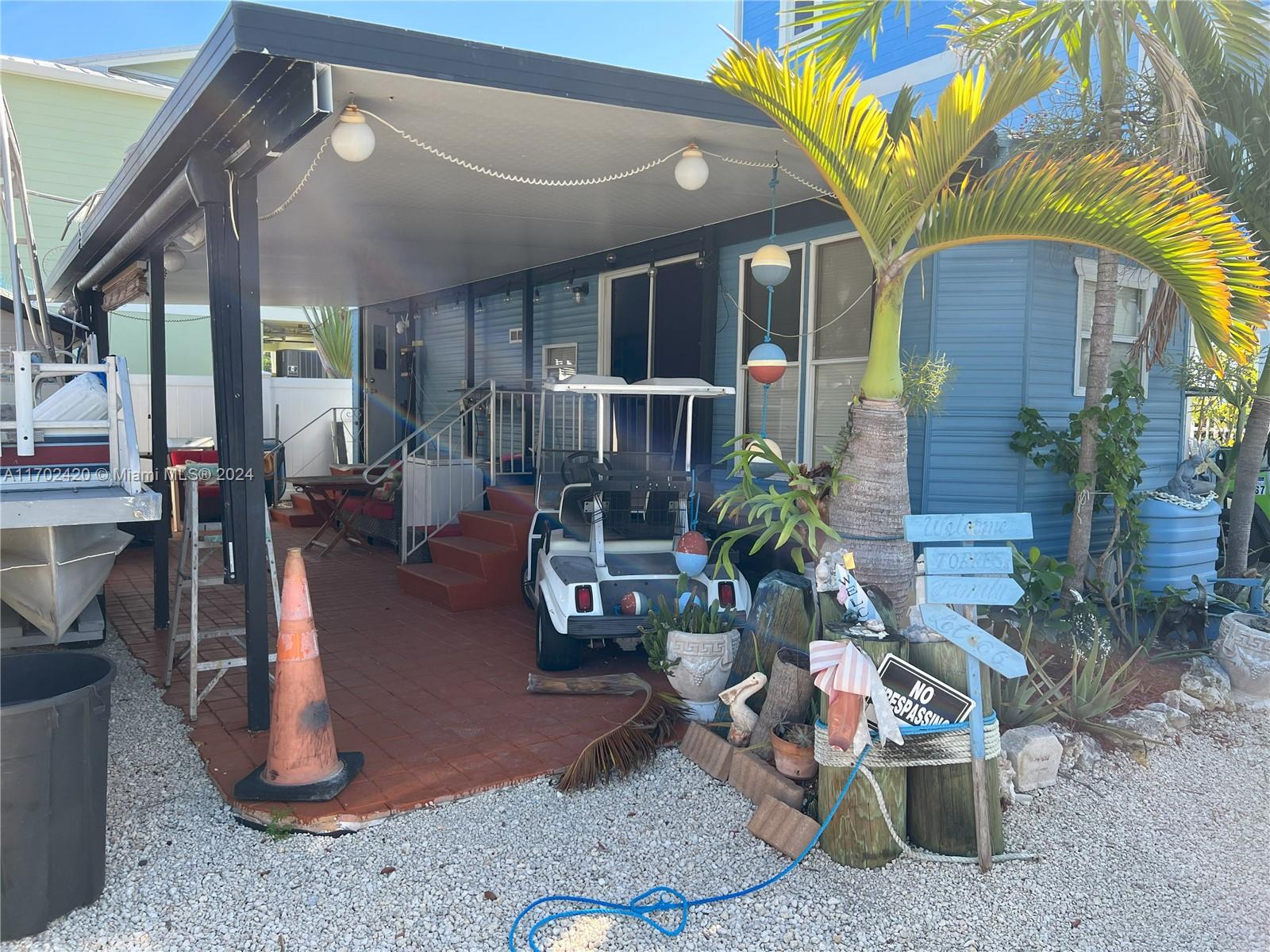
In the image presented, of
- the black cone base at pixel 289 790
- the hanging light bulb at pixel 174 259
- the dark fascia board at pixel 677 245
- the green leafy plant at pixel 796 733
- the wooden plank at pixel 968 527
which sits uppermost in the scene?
the dark fascia board at pixel 677 245

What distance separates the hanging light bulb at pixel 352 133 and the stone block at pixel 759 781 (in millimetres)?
3657

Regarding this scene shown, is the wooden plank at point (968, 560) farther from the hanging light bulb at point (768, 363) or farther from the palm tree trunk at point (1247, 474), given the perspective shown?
the palm tree trunk at point (1247, 474)

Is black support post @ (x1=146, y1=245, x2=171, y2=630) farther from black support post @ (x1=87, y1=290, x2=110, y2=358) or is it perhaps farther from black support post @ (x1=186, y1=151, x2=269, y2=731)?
black support post @ (x1=87, y1=290, x2=110, y2=358)

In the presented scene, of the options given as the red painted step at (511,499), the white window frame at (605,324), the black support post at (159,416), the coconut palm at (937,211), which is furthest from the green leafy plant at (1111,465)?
the black support post at (159,416)

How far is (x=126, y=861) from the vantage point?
3184mm

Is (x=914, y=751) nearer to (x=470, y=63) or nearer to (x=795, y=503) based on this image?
(x=795, y=503)

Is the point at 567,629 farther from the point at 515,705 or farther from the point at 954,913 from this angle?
the point at 954,913

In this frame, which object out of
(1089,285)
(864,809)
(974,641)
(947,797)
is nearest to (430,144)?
(974,641)

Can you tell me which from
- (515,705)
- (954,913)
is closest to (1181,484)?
(954,913)

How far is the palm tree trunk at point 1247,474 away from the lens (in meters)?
6.00

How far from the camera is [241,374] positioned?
426cm

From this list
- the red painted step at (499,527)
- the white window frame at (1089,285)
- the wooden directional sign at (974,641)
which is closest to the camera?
the wooden directional sign at (974,641)

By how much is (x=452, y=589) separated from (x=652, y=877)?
4.28 meters

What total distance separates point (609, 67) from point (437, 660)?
383 cm
